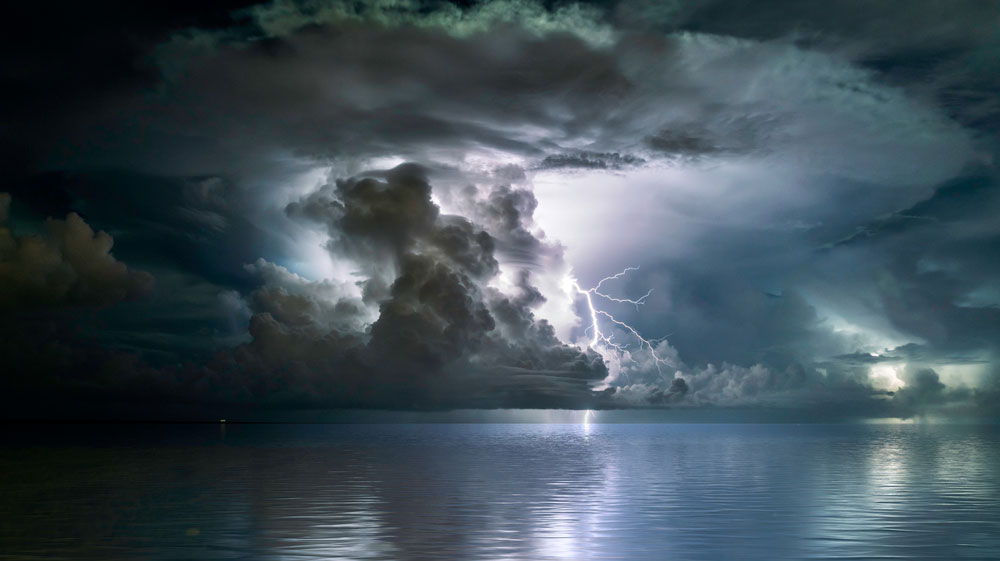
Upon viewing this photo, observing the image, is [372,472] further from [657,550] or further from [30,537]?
[657,550]

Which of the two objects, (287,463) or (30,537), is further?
(287,463)

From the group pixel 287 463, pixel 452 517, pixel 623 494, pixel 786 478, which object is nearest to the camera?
pixel 452 517

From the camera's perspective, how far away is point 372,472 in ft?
297

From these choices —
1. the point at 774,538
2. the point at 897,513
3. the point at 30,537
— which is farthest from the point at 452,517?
the point at 897,513

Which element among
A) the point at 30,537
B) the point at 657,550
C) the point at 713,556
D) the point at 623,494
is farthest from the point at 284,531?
the point at 623,494

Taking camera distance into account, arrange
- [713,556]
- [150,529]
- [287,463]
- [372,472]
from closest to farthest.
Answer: [713,556] → [150,529] → [372,472] → [287,463]

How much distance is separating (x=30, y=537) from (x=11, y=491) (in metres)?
30.6

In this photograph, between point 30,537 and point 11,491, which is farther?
point 11,491

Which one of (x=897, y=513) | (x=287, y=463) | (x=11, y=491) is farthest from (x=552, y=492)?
(x=287, y=463)

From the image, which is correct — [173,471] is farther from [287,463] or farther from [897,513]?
[897,513]

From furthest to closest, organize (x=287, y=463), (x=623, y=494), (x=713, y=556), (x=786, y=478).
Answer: (x=287, y=463)
(x=786, y=478)
(x=623, y=494)
(x=713, y=556)

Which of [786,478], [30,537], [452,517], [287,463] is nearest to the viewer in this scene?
[30,537]

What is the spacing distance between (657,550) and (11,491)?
189 ft

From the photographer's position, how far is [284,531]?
42.4 meters
